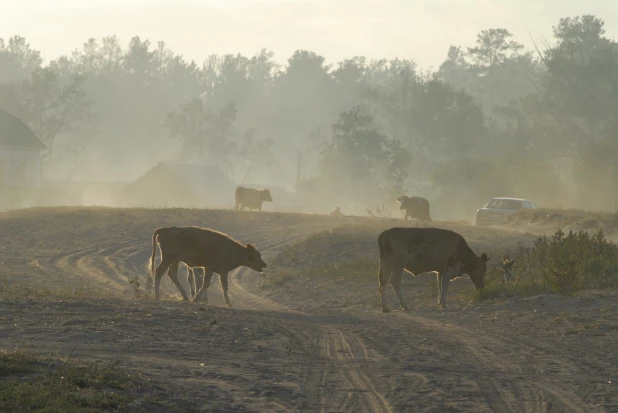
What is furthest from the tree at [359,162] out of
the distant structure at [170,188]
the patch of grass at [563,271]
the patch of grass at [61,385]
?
the patch of grass at [61,385]

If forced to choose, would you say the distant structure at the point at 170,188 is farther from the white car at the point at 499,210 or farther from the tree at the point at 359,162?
the white car at the point at 499,210

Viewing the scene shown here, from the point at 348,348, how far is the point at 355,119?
73947mm

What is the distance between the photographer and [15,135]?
220 feet

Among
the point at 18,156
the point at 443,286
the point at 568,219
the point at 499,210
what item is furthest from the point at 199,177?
the point at 443,286

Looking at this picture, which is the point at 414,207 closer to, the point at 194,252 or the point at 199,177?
the point at 194,252

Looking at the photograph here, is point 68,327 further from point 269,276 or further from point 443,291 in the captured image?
point 269,276

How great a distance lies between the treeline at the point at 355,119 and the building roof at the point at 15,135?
2404 centimetres

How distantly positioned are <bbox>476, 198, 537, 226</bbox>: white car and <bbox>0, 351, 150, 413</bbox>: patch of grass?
35.5m

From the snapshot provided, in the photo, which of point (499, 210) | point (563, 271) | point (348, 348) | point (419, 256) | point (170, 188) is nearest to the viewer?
point (348, 348)

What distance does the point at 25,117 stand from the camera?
94062 millimetres

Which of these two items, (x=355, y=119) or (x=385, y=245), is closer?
(x=385, y=245)

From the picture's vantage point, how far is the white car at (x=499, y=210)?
4372cm

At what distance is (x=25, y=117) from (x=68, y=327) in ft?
283

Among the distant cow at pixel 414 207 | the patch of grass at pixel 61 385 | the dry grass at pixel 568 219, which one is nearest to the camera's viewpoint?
the patch of grass at pixel 61 385
